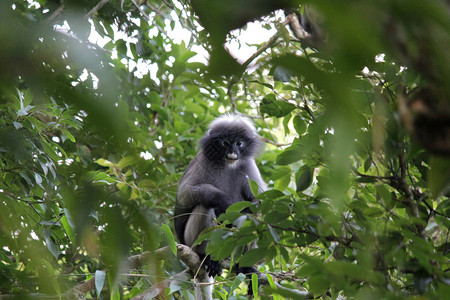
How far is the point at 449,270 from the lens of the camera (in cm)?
140

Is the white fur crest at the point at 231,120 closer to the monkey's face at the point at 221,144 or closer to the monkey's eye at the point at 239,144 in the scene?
the monkey's face at the point at 221,144

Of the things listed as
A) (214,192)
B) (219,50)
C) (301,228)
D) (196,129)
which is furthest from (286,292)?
(196,129)

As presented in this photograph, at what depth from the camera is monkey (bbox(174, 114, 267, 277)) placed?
4789 millimetres

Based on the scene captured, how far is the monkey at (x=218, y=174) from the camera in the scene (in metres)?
4.79

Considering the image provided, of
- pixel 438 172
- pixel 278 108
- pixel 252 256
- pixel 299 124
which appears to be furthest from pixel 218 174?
pixel 438 172

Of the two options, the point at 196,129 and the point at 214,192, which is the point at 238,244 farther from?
the point at 196,129

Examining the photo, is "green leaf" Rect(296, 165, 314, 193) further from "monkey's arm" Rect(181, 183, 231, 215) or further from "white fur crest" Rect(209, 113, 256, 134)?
"white fur crest" Rect(209, 113, 256, 134)

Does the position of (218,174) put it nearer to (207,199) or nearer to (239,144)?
(239,144)

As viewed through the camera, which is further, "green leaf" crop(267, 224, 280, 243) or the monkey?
the monkey

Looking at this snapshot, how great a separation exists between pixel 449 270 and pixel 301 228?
0.47 metres

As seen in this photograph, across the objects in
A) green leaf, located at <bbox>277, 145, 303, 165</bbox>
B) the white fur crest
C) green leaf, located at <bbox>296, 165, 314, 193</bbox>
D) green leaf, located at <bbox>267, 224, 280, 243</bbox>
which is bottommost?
green leaf, located at <bbox>267, 224, 280, 243</bbox>

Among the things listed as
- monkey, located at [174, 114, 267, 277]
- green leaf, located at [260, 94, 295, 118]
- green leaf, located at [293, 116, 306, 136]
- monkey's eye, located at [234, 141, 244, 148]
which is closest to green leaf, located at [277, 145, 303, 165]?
green leaf, located at [260, 94, 295, 118]

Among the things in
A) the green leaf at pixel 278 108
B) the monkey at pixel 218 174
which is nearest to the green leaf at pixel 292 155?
the green leaf at pixel 278 108

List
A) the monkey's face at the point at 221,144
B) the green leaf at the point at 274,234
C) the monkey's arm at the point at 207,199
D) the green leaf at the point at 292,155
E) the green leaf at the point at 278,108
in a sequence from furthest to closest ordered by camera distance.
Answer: the monkey's face at the point at 221,144 → the monkey's arm at the point at 207,199 → the green leaf at the point at 278,108 → the green leaf at the point at 292,155 → the green leaf at the point at 274,234
